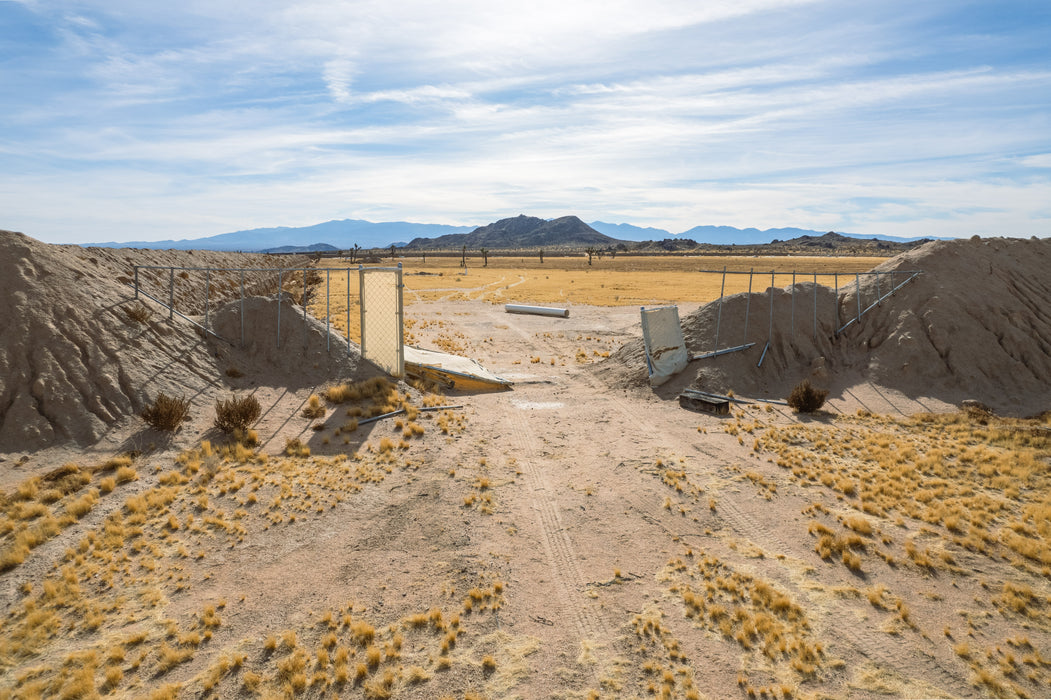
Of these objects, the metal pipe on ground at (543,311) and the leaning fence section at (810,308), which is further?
the metal pipe on ground at (543,311)

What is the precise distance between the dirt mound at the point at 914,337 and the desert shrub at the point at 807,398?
2215mm

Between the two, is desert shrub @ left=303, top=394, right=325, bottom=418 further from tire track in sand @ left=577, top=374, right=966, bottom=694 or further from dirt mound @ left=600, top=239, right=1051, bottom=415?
dirt mound @ left=600, top=239, right=1051, bottom=415

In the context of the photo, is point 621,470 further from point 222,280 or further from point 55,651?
point 222,280

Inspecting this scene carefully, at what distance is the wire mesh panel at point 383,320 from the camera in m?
20.6

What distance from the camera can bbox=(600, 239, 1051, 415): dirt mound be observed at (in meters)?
20.4

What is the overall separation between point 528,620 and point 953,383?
20008 millimetres

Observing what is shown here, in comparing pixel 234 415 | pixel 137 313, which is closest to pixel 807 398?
pixel 234 415

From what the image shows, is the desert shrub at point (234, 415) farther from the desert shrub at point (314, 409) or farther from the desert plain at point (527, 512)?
the desert shrub at point (314, 409)

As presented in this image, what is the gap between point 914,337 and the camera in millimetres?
21500

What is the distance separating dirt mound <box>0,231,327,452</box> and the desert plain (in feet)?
0.28

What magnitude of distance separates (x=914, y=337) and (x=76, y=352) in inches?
1142

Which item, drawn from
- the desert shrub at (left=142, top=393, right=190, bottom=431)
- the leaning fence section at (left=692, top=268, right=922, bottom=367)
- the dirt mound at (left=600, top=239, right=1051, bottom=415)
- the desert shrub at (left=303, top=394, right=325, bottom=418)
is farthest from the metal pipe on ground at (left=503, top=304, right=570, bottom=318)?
the desert shrub at (left=142, top=393, right=190, bottom=431)

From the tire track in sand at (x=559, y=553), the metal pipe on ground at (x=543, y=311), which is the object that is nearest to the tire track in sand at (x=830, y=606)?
the tire track in sand at (x=559, y=553)

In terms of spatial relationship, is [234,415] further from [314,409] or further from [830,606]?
[830,606]
